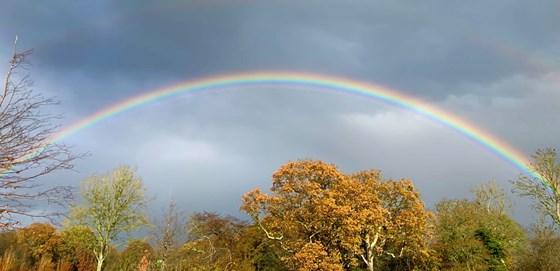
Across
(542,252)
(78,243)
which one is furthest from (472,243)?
(78,243)

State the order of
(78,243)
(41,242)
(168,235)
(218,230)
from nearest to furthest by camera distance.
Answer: (168,235) < (78,243) < (41,242) < (218,230)

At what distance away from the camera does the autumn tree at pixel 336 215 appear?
86.6 feet

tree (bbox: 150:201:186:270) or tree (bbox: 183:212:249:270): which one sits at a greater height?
tree (bbox: 183:212:249:270)

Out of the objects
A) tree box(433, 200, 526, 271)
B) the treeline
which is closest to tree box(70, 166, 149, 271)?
the treeline

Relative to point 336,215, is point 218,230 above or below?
above

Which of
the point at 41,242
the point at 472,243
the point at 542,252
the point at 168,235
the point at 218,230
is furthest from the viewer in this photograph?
the point at 218,230

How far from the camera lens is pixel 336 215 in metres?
26.3

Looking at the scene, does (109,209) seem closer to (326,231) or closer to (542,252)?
(326,231)

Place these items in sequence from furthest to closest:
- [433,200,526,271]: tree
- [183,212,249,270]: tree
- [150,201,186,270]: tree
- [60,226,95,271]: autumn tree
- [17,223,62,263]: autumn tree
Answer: [17,223,62,263]: autumn tree
[183,212,249,270]: tree
[60,226,95,271]: autumn tree
[433,200,526,271]: tree
[150,201,186,270]: tree

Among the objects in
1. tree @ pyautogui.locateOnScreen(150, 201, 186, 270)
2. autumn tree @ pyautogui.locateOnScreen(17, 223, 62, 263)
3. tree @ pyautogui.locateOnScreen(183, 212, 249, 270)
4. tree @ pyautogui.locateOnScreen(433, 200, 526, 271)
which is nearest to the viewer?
tree @ pyautogui.locateOnScreen(150, 201, 186, 270)

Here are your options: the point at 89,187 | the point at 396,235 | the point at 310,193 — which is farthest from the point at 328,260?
the point at 89,187

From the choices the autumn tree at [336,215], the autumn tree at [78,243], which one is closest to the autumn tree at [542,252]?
the autumn tree at [336,215]

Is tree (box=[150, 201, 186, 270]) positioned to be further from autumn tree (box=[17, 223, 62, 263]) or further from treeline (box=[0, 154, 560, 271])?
autumn tree (box=[17, 223, 62, 263])

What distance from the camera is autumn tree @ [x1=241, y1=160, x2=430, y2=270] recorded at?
86.6ft
